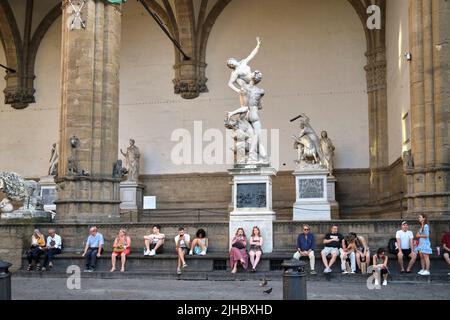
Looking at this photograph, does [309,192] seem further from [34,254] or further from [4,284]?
[4,284]

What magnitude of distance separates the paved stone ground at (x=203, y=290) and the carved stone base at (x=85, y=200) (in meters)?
3.10

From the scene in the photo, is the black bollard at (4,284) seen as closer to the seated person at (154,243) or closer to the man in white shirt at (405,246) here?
the seated person at (154,243)

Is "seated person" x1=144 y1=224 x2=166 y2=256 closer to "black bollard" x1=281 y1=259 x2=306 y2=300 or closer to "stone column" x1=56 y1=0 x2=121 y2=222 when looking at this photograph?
"stone column" x1=56 y1=0 x2=121 y2=222

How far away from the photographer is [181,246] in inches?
534

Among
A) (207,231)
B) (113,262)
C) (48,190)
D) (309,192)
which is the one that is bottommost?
(113,262)

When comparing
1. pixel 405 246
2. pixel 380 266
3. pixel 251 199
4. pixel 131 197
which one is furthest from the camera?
pixel 131 197

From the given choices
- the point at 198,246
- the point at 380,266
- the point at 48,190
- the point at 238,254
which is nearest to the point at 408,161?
the point at 380,266

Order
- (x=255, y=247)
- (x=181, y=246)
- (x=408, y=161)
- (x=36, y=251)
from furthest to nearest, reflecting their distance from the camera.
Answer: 1. (x=408, y=161)
2. (x=36, y=251)
3. (x=181, y=246)
4. (x=255, y=247)

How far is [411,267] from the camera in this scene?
12625mm

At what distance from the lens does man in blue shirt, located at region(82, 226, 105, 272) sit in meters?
14.0

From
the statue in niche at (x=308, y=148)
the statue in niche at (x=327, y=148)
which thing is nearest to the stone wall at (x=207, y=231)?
the statue in niche at (x=308, y=148)

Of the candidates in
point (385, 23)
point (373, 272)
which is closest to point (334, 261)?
point (373, 272)

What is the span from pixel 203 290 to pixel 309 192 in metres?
10.6
